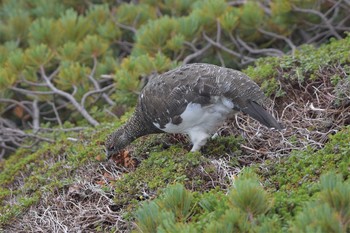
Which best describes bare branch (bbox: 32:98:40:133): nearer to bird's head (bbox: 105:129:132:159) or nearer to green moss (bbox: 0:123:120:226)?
green moss (bbox: 0:123:120:226)

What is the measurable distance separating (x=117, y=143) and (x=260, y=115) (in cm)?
108

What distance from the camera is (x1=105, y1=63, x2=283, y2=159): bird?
407cm

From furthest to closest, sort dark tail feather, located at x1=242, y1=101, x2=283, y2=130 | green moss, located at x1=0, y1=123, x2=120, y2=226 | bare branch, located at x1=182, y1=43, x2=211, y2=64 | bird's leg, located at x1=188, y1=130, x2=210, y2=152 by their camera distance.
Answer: bare branch, located at x1=182, y1=43, x2=211, y2=64 < green moss, located at x1=0, y1=123, x2=120, y2=226 < bird's leg, located at x1=188, y1=130, x2=210, y2=152 < dark tail feather, located at x1=242, y1=101, x2=283, y2=130

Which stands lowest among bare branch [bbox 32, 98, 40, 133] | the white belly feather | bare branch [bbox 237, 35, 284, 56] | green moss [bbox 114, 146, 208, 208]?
bare branch [bbox 32, 98, 40, 133]

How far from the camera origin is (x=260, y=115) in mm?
4035

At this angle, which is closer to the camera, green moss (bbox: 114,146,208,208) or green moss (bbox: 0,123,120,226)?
green moss (bbox: 114,146,208,208)

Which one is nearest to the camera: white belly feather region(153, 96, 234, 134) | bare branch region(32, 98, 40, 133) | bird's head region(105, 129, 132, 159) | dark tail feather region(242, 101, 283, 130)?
dark tail feather region(242, 101, 283, 130)

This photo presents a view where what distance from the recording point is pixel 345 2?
22.6 feet

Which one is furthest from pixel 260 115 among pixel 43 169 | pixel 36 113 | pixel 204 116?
pixel 36 113

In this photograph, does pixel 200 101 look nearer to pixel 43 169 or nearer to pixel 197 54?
pixel 43 169

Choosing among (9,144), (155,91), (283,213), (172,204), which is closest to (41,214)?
(155,91)

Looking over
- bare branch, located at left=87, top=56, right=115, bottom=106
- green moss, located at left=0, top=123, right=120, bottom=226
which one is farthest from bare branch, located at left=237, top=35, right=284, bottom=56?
green moss, located at left=0, top=123, right=120, bottom=226

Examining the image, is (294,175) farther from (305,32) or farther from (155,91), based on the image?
(305,32)

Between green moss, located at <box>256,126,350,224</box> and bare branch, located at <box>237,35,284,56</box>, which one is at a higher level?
green moss, located at <box>256,126,350,224</box>
